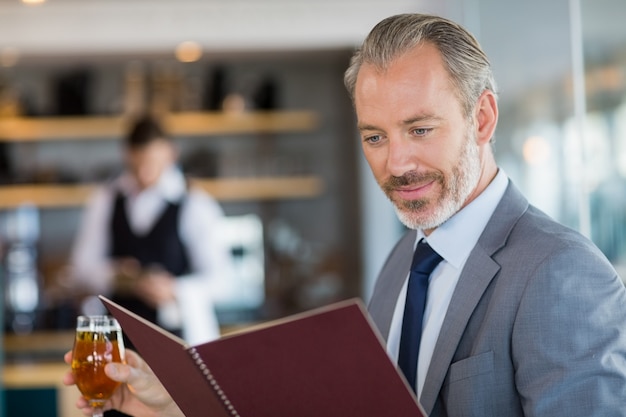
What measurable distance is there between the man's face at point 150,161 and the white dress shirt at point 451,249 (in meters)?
2.86

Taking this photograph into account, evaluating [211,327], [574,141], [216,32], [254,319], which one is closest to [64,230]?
[254,319]

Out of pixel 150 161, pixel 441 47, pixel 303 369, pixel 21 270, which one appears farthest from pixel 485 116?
pixel 21 270

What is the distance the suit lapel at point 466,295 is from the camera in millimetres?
1560

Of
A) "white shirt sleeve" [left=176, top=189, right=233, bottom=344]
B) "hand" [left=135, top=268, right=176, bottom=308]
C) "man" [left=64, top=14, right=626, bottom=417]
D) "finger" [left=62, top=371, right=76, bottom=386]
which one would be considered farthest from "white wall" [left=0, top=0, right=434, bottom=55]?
"finger" [left=62, top=371, right=76, bottom=386]

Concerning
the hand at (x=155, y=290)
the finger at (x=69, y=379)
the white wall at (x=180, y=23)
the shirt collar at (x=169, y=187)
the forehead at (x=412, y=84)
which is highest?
the white wall at (x=180, y=23)

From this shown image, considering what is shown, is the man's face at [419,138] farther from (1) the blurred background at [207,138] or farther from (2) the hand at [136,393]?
(1) the blurred background at [207,138]

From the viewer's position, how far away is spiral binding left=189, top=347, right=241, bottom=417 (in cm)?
131

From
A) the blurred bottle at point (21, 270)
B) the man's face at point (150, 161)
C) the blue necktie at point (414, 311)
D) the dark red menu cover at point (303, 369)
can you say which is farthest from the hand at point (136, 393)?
the blurred bottle at point (21, 270)

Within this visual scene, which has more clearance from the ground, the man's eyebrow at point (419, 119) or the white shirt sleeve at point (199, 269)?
the man's eyebrow at point (419, 119)

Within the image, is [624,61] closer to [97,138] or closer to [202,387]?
[202,387]

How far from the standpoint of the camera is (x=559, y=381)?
1.38 metres

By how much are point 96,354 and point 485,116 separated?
79cm

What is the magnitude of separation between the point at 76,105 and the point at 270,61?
4.46 feet

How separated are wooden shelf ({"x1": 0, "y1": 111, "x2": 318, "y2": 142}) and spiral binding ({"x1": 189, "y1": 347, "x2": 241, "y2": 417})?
5254 millimetres
